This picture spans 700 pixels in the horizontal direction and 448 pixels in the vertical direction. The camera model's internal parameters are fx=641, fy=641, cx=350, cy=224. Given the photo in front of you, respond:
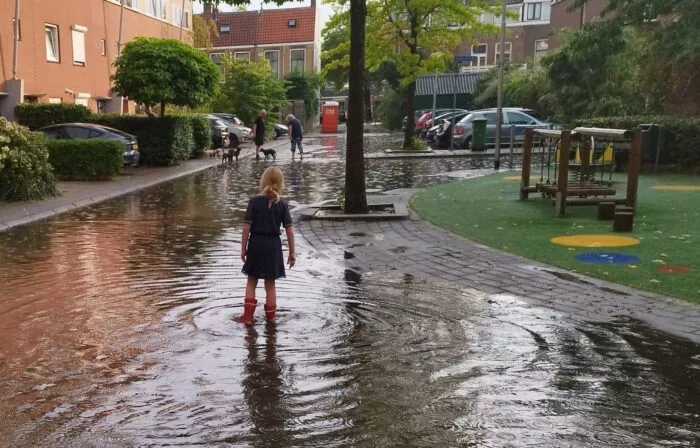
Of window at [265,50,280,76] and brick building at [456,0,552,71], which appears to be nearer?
brick building at [456,0,552,71]

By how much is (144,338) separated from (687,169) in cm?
1658

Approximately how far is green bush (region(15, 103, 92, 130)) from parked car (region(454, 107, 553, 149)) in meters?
15.2

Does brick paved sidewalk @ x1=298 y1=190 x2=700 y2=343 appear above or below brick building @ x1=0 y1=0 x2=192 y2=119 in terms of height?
below

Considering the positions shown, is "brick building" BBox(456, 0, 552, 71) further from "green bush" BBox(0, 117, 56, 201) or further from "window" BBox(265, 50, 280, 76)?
"green bush" BBox(0, 117, 56, 201)

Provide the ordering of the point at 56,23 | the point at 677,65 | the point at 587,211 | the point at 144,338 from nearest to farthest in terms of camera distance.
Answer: the point at 144,338
the point at 587,211
the point at 677,65
the point at 56,23

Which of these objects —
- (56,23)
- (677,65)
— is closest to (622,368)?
(677,65)

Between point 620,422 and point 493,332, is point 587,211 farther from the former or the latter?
point 620,422

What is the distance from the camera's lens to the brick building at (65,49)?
22812 millimetres

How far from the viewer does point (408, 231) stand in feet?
32.4

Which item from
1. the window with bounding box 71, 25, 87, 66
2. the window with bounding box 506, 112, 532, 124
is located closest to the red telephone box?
the window with bounding box 71, 25, 87, 66

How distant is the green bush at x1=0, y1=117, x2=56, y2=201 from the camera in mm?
12672

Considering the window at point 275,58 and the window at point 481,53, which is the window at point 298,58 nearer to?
the window at point 275,58

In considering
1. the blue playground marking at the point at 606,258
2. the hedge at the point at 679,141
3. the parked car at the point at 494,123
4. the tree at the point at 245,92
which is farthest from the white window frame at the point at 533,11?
the blue playground marking at the point at 606,258

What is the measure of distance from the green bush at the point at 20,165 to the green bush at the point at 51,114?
9.23 m
